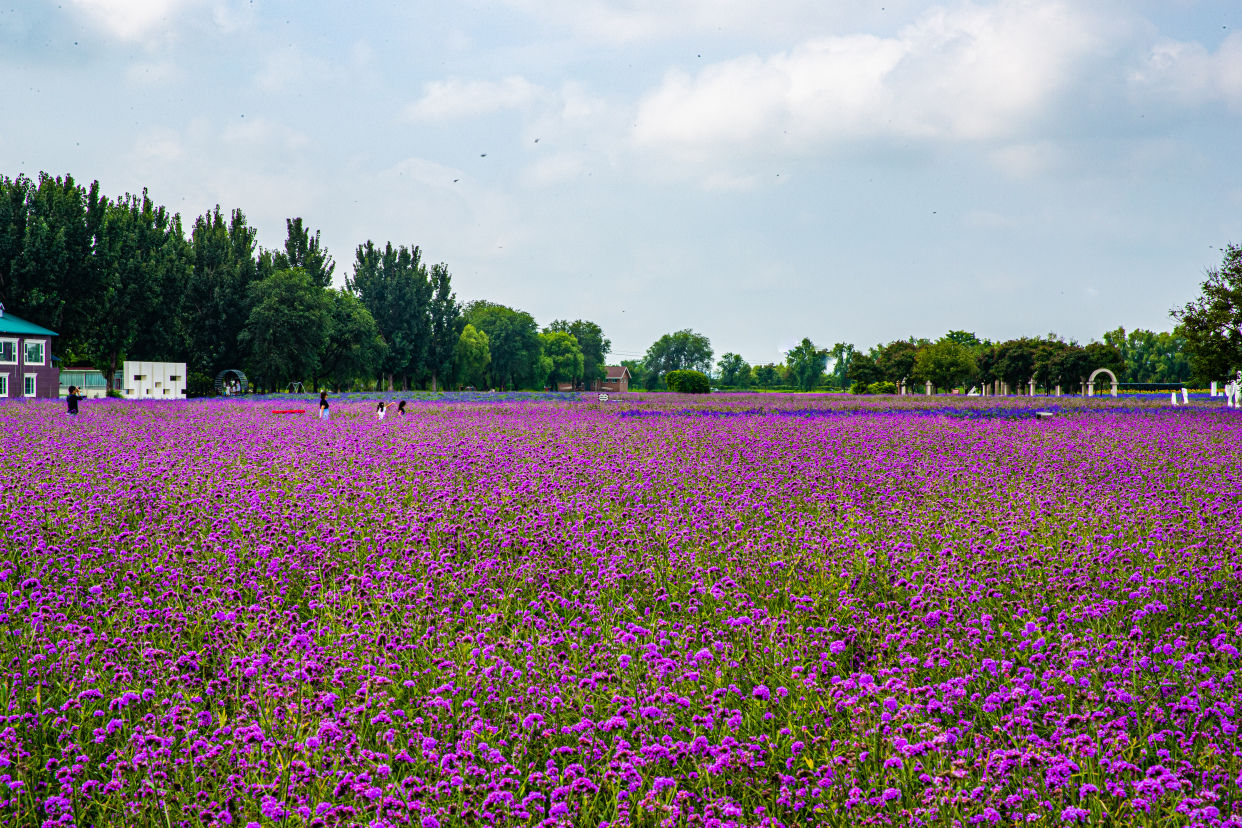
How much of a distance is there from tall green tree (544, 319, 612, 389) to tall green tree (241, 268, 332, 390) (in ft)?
270

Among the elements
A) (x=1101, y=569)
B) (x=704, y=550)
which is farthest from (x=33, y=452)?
(x=1101, y=569)

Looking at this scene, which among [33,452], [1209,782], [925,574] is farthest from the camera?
[33,452]

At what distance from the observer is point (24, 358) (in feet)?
171

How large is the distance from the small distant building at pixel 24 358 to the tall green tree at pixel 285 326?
12.4m

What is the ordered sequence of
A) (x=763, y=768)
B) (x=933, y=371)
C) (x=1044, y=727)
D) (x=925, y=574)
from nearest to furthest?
(x=763, y=768), (x=1044, y=727), (x=925, y=574), (x=933, y=371)

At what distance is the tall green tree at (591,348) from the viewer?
146875 mm

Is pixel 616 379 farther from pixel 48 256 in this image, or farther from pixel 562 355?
pixel 48 256

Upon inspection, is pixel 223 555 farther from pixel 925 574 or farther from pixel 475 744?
pixel 925 574

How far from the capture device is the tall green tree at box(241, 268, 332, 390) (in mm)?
62062

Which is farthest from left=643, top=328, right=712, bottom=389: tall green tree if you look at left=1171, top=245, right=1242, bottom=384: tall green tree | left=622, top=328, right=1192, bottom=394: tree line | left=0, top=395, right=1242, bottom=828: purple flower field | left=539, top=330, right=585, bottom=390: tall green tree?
left=0, top=395, right=1242, bottom=828: purple flower field

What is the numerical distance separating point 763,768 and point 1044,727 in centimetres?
120

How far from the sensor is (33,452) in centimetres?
1238

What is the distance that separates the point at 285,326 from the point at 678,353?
11849cm

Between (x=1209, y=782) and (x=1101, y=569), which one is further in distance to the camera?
(x=1101, y=569)
